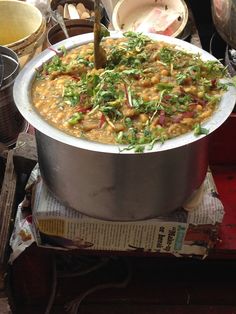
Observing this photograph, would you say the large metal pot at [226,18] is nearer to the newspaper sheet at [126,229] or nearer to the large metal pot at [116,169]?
the large metal pot at [116,169]

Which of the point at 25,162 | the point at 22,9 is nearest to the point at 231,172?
the point at 25,162

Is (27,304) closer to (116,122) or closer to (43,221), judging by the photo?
(43,221)

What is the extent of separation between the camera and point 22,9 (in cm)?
205

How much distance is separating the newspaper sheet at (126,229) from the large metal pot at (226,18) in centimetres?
49

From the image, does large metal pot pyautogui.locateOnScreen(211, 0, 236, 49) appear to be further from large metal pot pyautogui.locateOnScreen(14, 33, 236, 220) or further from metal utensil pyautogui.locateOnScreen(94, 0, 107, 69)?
metal utensil pyautogui.locateOnScreen(94, 0, 107, 69)

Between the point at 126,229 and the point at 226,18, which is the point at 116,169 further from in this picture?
the point at 226,18

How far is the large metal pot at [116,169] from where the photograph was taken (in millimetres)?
1053

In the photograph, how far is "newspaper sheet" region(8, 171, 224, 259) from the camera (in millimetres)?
1288

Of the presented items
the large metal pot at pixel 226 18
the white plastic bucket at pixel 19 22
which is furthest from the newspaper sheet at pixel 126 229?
the white plastic bucket at pixel 19 22

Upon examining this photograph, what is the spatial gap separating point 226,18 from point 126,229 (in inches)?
28.7

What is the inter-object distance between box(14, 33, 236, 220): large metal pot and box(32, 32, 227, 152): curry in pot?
27mm

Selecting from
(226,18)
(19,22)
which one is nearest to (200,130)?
(226,18)

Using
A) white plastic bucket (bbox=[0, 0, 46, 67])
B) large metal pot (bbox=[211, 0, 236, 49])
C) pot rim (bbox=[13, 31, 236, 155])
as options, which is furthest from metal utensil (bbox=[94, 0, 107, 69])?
white plastic bucket (bbox=[0, 0, 46, 67])

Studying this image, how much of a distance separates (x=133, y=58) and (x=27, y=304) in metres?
0.92
